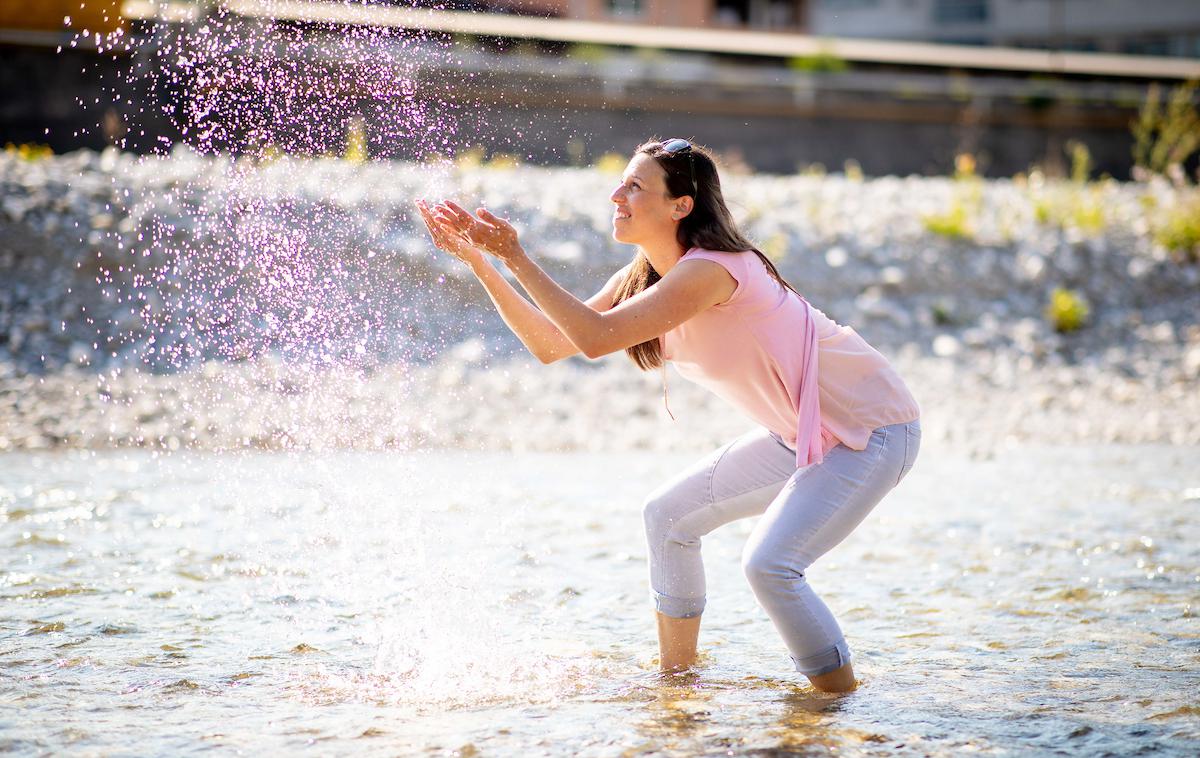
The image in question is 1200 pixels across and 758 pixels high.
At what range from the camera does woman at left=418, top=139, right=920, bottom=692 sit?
358cm

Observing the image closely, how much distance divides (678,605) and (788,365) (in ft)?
3.15

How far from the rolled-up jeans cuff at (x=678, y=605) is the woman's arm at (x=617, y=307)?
3.34 feet

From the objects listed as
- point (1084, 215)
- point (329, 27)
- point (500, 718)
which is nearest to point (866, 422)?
point (500, 718)

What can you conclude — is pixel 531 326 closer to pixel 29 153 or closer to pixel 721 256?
pixel 721 256

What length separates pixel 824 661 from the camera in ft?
12.6

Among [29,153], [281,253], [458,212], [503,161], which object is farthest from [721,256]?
[503,161]

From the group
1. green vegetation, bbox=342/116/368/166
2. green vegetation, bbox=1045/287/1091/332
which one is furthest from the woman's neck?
green vegetation, bbox=1045/287/1091/332

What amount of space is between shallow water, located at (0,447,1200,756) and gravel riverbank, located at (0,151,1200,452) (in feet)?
4.78

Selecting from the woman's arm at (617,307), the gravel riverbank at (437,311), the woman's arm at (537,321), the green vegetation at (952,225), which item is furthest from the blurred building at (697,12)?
the woman's arm at (617,307)

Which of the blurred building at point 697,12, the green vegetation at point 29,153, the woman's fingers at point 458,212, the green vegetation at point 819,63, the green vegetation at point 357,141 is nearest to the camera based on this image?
the woman's fingers at point 458,212

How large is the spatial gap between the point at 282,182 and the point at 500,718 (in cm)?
982

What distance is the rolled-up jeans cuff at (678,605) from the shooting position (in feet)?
13.6

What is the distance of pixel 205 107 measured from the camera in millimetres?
9945

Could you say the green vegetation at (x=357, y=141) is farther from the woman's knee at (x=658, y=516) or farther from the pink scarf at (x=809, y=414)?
the pink scarf at (x=809, y=414)
